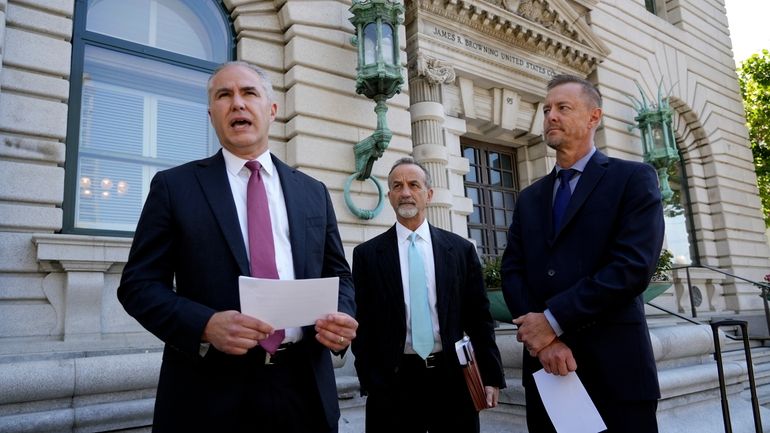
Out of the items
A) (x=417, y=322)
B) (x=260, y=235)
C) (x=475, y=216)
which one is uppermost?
(x=475, y=216)

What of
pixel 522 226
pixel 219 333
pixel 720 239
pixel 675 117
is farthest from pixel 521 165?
pixel 219 333

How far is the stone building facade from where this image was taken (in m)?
4.80

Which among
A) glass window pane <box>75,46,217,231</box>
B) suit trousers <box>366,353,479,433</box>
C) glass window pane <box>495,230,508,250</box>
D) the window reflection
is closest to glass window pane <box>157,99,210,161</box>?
glass window pane <box>75,46,217,231</box>

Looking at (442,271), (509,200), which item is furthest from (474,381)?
(509,200)

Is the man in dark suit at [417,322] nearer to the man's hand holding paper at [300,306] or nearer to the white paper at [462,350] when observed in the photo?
the white paper at [462,350]

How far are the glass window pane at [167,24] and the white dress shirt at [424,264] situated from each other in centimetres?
517

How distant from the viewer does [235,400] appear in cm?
196

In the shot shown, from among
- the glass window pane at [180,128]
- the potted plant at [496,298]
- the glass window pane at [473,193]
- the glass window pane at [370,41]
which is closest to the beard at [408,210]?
the potted plant at [496,298]

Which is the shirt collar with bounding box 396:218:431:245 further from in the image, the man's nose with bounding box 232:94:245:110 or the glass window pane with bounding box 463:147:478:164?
the glass window pane with bounding box 463:147:478:164

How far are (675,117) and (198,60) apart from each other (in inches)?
540

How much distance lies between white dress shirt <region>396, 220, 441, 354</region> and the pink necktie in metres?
1.52

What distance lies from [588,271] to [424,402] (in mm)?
1419

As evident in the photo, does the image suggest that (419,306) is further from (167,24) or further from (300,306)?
(167,24)

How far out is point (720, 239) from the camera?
1498cm
